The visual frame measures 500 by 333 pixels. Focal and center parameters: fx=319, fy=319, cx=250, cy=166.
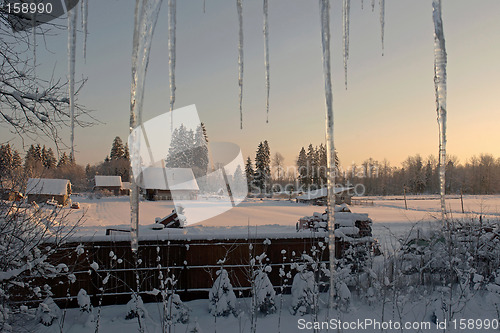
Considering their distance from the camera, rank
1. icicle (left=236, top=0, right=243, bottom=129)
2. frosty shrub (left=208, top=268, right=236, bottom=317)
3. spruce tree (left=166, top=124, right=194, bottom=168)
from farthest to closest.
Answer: spruce tree (left=166, top=124, right=194, bottom=168)
frosty shrub (left=208, top=268, right=236, bottom=317)
icicle (left=236, top=0, right=243, bottom=129)

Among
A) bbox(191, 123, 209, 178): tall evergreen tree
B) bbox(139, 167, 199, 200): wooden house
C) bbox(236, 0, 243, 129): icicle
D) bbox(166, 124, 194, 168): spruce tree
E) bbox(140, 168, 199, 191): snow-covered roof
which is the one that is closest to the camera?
bbox(236, 0, 243, 129): icicle

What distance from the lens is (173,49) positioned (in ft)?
6.85

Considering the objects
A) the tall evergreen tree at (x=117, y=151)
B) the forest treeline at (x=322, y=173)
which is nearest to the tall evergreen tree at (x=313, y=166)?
the forest treeline at (x=322, y=173)

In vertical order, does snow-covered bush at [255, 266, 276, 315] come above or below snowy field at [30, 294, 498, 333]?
above

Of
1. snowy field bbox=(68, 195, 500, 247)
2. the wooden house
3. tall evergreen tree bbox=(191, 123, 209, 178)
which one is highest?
tall evergreen tree bbox=(191, 123, 209, 178)

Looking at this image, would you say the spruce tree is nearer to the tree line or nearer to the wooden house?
the wooden house

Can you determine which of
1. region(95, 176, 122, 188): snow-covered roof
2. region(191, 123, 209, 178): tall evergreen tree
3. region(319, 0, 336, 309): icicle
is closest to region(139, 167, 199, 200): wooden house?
region(191, 123, 209, 178): tall evergreen tree

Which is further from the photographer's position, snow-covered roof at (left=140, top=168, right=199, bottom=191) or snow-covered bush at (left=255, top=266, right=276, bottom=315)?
snow-covered roof at (left=140, top=168, right=199, bottom=191)

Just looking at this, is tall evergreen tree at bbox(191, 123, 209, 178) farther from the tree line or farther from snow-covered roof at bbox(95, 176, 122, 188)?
the tree line

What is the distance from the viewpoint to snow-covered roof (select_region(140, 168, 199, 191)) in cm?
5109

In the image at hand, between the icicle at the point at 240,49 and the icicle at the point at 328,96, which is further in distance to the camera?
the icicle at the point at 240,49

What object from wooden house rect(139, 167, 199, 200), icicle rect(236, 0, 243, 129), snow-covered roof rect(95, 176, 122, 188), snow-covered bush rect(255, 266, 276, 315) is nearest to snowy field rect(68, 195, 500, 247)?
snow-covered bush rect(255, 266, 276, 315)

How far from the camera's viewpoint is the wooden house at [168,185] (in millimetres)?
51369

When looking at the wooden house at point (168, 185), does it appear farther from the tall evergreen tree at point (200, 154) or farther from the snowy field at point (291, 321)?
the snowy field at point (291, 321)
